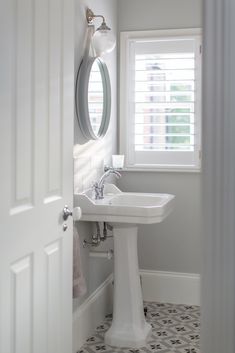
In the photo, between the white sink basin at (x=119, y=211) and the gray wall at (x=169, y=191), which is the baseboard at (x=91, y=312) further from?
the white sink basin at (x=119, y=211)

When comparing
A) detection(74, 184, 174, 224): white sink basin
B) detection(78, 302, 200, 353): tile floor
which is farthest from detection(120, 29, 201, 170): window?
detection(78, 302, 200, 353): tile floor

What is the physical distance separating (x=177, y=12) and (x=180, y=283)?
220 centimetres

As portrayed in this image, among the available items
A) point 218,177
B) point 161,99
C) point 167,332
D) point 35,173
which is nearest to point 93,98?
point 161,99

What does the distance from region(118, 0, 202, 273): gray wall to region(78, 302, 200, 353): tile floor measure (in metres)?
0.36

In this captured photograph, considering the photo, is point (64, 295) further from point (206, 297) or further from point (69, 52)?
point (206, 297)

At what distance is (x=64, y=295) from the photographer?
220 cm

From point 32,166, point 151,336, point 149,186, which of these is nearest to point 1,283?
point 32,166

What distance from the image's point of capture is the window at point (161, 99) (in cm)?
376

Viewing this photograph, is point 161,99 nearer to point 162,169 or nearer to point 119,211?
point 162,169

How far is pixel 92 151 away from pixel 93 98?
36 cm

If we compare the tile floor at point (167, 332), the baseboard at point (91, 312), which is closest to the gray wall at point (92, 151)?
the baseboard at point (91, 312)

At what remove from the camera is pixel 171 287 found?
3.89m

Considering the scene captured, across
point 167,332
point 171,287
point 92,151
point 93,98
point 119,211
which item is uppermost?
point 93,98

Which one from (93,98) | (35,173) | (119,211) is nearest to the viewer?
(35,173)
